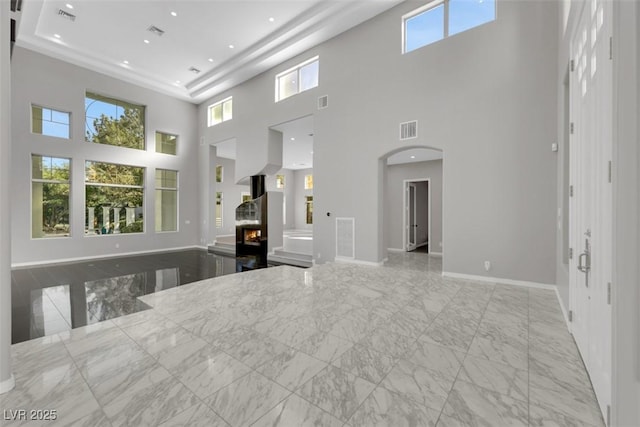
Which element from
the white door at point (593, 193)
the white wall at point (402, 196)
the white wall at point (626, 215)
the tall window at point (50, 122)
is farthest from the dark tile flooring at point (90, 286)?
the white wall at point (402, 196)

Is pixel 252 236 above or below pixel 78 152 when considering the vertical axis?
below

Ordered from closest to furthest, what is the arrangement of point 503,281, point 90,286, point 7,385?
point 7,385, point 503,281, point 90,286

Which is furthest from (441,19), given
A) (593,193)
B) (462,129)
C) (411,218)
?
(411,218)

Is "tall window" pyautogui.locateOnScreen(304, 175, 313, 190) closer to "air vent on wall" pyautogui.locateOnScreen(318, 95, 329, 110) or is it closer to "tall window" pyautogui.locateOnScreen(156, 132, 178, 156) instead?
"tall window" pyautogui.locateOnScreen(156, 132, 178, 156)

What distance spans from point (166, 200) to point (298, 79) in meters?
6.91

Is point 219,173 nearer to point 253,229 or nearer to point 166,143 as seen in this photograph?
point 166,143

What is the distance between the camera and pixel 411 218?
381 inches

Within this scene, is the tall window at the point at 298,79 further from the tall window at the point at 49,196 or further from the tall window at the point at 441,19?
the tall window at the point at 49,196

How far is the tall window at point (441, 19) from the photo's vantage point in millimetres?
5254

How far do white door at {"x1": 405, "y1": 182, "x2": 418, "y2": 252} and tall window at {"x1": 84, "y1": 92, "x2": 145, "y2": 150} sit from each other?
32.0 feet

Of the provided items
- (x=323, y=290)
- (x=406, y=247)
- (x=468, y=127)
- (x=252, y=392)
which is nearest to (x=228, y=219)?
(x=406, y=247)

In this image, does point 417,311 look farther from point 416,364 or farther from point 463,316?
point 416,364

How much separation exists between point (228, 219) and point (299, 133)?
7.33m

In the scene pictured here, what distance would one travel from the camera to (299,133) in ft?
31.0
